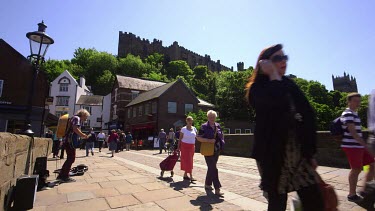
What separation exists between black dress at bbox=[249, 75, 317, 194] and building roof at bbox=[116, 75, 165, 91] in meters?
41.2

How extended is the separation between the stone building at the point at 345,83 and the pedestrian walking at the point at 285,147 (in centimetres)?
12386

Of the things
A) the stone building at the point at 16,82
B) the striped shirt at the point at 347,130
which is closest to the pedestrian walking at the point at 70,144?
the striped shirt at the point at 347,130

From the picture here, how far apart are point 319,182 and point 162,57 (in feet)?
324

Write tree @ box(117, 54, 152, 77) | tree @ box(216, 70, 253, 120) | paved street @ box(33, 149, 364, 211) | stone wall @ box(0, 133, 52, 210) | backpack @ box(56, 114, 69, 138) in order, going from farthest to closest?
tree @ box(117, 54, 152, 77) < tree @ box(216, 70, 253, 120) < backpack @ box(56, 114, 69, 138) < paved street @ box(33, 149, 364, 211) < stone wall @ box(0, 133, 52, 210)

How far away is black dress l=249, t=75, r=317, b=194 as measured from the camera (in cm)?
204

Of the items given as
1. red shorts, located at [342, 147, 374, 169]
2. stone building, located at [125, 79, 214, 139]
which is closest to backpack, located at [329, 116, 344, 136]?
red shorts, located at [342, 147, 374, 169]

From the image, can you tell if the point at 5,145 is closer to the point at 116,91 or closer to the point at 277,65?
the point at 277,65

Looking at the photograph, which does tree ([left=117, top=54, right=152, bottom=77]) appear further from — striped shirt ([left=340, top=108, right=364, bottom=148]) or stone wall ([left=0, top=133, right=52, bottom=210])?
striped shirt ([left=340, top=108, right=364, bottom=148])

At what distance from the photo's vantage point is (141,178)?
7074mm

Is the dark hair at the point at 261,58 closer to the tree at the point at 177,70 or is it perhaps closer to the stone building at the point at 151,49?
the tree at the point at 177,70

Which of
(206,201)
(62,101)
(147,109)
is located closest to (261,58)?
(206,201)

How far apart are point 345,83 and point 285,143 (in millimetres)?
126454

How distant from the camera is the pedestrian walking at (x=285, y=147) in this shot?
2.04m

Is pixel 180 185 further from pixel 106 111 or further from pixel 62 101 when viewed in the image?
pixel 62 101
